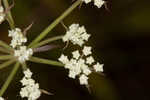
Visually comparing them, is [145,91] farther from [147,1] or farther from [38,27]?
[38,27]

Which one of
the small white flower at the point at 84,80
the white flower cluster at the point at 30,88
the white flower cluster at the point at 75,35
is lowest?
the white flower cluster at the point at 30,88

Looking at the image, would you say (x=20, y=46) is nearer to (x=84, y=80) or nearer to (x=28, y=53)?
(x=28, y=53)

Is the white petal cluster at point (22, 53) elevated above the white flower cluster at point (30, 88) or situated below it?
above

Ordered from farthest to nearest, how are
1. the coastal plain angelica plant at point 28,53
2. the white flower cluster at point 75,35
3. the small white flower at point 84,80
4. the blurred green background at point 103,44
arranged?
the blurred green background at point 103,44 < the white flower cluster at point 75,35 < the small white flower at point 84,80 < the coastal plain angelica plant at point 28,53

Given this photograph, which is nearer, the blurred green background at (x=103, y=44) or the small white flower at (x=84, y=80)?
the small white flower at (x=84, y=80)

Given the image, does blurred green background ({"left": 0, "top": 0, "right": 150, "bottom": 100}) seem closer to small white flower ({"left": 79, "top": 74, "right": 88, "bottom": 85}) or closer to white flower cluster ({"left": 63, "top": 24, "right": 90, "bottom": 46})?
white flower cluster ({"left": 63, "top": 24, "right": 90, "bottom": 46})

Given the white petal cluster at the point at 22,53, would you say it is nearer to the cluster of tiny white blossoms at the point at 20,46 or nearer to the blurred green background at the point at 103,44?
the cluster of tiny white blossoms at the point at 20,46

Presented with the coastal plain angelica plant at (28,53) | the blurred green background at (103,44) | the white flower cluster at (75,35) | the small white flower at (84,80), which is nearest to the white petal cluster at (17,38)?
the coastal plain angelica plant at (28,53)

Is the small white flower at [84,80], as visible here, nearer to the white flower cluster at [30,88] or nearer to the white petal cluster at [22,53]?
the white flower cluster at [30,88]

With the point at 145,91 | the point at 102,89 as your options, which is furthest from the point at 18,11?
the point at 145,91

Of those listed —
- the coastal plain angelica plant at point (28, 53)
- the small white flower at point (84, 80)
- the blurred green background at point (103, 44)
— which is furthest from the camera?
the blurred green background at point (103, 44)
